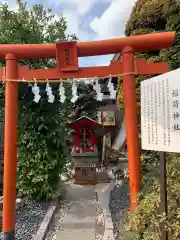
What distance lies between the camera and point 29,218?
5434mm

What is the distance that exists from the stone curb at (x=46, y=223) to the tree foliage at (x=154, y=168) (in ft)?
5.66

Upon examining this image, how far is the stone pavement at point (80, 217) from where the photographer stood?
4719 millimetres

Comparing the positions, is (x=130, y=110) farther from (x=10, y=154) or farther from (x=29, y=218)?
(x=29, y=218)

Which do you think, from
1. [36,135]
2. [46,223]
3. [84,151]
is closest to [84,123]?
[84,151]

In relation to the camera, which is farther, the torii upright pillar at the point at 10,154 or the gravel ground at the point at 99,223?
the gravel ground at the point at 99,223

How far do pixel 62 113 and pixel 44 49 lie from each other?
2682mm

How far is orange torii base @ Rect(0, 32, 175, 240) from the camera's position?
14.5ft

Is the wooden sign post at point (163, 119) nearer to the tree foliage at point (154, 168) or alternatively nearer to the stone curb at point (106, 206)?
the tree foliage at point (154, 168)

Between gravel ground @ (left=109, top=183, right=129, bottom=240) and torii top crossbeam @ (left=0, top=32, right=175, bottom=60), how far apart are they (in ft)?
10.1

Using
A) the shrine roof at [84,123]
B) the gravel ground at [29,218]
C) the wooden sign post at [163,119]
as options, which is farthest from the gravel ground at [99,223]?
the shrine roof at [84,123]

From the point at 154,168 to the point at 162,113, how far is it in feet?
6.26

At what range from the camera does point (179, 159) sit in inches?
132

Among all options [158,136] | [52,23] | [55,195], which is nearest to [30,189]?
[55,195]

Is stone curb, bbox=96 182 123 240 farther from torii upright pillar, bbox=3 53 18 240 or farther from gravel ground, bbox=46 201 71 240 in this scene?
torii upright pillar, bbox=3 53 18 240
